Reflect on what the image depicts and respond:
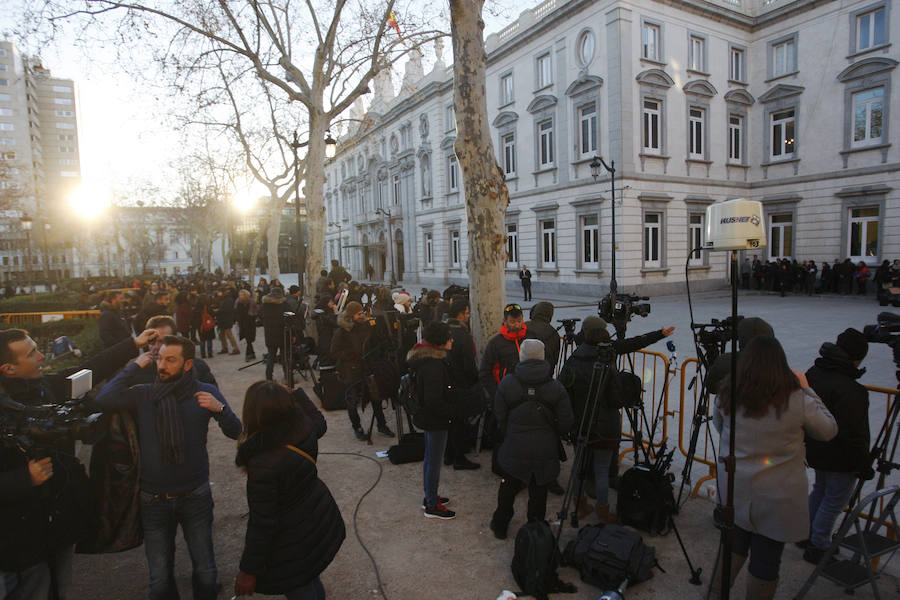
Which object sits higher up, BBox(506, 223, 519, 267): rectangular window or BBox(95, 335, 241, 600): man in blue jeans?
BBox(506, 223, 519, 267): rectangular window

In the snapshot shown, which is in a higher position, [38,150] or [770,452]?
[38,150]

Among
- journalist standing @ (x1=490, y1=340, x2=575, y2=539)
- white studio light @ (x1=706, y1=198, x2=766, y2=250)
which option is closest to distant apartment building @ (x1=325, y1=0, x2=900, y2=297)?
journalist standing @ (x1=490, y1=340, x2=575, y2=539)

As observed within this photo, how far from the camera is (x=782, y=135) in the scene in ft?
77.1

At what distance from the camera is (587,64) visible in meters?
21.8

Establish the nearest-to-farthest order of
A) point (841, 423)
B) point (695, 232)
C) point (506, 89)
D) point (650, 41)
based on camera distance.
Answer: point (841, 423) → point (650, 41) → point (695, 232) → point (506, 89)

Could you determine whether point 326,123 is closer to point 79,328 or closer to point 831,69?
point 79,328

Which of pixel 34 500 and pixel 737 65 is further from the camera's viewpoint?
pixel 737 65

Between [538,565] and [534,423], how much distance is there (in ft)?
3.05

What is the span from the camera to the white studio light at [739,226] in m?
2.87

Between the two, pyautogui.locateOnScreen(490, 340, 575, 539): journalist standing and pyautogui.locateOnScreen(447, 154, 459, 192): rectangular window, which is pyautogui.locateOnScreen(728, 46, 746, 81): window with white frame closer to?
pyautogui.locateOnScreen(447, 154, 459, 192): rectangular window

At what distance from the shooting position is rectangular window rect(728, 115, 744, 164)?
23.9 metres

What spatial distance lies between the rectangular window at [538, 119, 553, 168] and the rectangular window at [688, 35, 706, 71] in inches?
262

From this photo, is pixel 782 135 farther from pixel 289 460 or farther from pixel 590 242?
pixel 289 460

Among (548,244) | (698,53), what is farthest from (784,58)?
(548,244)
